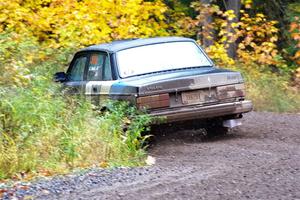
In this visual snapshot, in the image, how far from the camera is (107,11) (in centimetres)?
1827

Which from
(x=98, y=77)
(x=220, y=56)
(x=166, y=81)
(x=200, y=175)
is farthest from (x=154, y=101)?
(x=220, y=56)

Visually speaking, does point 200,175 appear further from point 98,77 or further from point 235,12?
point 235,12

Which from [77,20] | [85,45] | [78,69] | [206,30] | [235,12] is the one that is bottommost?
[78,69]

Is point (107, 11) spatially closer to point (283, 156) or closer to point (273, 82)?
point (273, 82)

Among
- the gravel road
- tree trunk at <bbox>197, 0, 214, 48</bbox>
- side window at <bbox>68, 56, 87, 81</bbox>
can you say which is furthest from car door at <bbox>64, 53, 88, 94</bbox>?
tree trunk at <bbox>197, 0, 214, 48</bbox>

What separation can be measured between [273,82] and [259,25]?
169 inches

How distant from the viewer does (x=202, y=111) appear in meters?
9.57

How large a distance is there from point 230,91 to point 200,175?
2.84 m

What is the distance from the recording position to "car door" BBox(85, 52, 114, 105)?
10.1 meters

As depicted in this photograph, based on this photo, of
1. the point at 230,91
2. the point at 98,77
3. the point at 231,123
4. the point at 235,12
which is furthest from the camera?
the point at 235,12

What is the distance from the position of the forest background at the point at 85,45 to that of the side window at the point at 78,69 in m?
0.45

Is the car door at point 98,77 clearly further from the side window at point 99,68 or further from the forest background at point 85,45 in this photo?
the forest background at point 85,45

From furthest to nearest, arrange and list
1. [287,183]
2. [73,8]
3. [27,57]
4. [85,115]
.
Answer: [73,8] → [27,57] → [85,115] → [287,183]

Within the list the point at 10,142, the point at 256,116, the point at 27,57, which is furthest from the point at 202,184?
the point at 27,57
